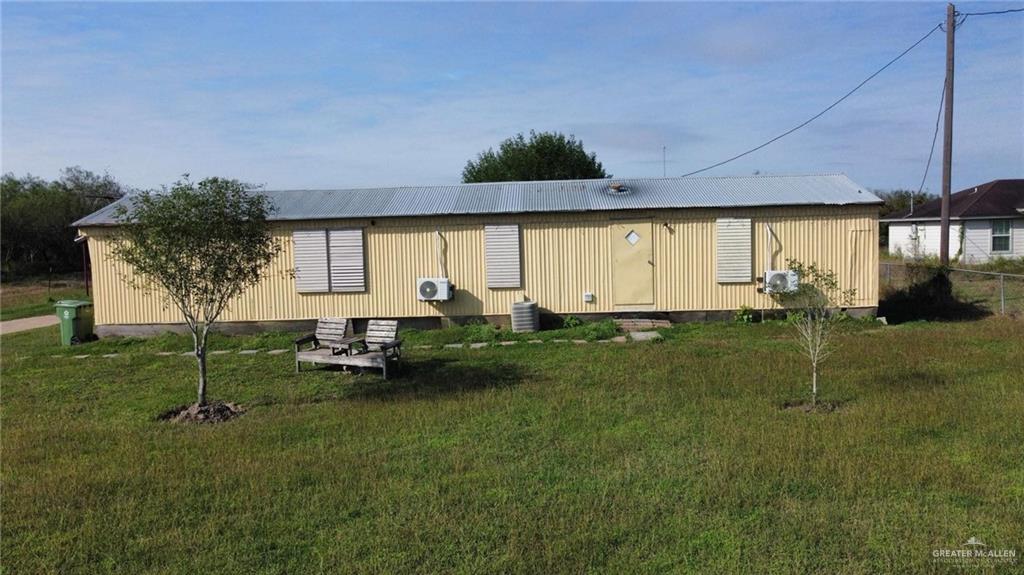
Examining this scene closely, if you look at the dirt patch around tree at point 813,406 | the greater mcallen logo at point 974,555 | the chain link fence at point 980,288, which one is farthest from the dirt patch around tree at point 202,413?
the chain link fence at point 980,288

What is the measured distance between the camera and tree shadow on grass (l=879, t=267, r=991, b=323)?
14.6 m

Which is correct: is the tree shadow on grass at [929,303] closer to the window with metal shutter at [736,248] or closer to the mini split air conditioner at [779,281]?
the mini split air conditioner at [779,281]

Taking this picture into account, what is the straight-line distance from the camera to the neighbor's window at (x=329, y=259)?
14578 mm

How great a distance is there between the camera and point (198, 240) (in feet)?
25.9

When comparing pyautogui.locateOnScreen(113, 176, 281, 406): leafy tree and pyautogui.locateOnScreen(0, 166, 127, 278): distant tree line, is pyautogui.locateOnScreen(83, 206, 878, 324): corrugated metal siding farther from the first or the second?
pyautogui.locateOnScreen(0, 166, 127, 278): distant tree line

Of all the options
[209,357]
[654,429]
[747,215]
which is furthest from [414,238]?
[654,429]

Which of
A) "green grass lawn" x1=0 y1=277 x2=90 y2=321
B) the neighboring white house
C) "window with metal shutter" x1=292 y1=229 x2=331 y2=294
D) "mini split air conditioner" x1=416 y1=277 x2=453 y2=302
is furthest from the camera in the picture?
the neighboring white house

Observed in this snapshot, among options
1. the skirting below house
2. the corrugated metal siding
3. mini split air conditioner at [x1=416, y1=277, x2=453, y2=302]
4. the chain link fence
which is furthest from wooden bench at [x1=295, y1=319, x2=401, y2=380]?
the chain link fence

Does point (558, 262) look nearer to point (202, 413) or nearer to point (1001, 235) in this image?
point (202, 413)

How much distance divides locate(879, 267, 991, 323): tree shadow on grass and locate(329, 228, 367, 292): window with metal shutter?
38.1 feet

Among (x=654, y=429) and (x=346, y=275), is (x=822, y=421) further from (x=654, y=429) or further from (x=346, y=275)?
(x=346, y=275)

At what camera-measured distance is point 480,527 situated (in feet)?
15.5

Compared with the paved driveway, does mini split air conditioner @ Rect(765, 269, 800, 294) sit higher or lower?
higher

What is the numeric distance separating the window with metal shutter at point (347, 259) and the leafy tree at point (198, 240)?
20.0 ft
